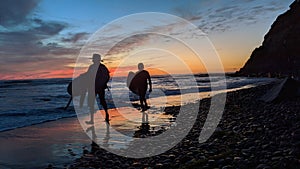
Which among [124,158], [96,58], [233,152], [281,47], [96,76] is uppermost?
[281,47]

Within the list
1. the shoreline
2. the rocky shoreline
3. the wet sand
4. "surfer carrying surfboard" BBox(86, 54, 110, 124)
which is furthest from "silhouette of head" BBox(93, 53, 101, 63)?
the rocky shoreline

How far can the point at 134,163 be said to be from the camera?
21.0ft

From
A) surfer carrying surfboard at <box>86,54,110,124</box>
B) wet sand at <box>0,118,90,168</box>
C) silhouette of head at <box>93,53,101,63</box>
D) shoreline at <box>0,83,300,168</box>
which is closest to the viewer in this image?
shoreline at <box>0,83,300,168</box>

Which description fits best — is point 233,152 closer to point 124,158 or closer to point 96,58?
point 124,158

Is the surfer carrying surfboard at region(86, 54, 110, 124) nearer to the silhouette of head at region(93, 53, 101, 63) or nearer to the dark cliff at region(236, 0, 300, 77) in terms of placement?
the silhouette of head at region(93, 53, 101, 63)

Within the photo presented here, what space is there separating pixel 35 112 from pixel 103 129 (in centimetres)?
797

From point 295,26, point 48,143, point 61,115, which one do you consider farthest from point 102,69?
point 295,26

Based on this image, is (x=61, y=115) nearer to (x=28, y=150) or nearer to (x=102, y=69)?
(x=102, y=69)

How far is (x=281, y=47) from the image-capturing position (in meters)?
77.2

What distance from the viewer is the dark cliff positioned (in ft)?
233

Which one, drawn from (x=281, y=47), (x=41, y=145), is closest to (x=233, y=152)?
(x=41, y=145)

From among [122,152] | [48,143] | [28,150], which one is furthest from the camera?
[48,143]

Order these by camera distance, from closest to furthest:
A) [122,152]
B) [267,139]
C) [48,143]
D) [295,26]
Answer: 1. [267,139]
2. [122,152]
3. [48,143]
4. [295,26]

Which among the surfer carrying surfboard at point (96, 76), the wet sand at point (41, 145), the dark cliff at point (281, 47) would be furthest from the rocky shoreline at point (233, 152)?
the dark cliff at point (281, 47)
